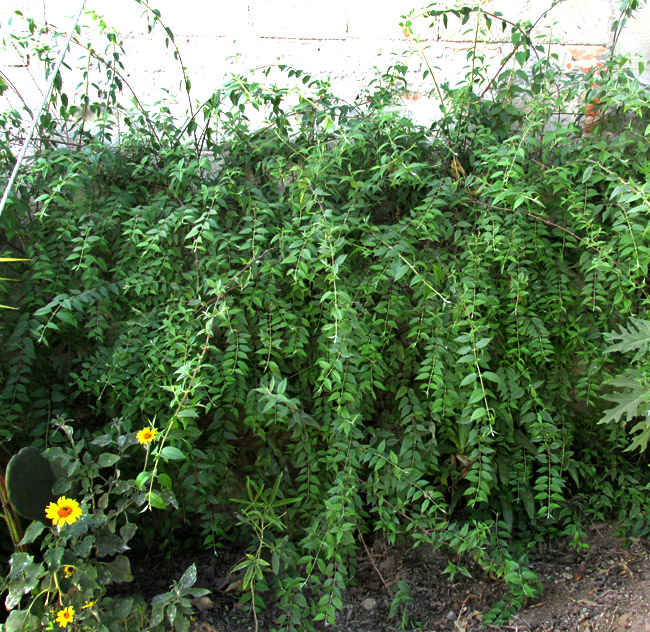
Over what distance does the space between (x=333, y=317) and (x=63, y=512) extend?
1038mm

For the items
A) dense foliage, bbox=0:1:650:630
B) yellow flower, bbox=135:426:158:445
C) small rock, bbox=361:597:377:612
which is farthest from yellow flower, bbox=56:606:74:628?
small rock, bbox=361:597:377:612

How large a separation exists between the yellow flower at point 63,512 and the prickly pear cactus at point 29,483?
0.17 ft

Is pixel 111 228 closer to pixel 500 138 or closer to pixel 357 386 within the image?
pixel 357 386

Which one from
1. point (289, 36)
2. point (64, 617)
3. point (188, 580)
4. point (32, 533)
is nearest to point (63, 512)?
point (32, 533)

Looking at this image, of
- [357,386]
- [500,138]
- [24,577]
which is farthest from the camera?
[500,138]

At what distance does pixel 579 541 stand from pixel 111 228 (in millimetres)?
2179

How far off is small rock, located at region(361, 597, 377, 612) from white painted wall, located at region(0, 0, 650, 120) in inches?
80.6

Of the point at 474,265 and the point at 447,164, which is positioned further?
the point at 447,164

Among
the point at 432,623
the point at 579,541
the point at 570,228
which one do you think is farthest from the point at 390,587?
the point at 570,228

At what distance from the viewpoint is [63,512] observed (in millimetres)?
1731

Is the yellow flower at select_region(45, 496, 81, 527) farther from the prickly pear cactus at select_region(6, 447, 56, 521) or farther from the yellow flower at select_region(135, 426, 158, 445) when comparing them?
the yellow flower at select_region(135, 426, 158, 445)

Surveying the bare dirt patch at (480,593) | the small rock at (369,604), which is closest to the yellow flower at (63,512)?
the bare dirt patch at (480,593)

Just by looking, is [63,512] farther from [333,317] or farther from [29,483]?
[333,317]

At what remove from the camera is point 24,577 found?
1.69 m
